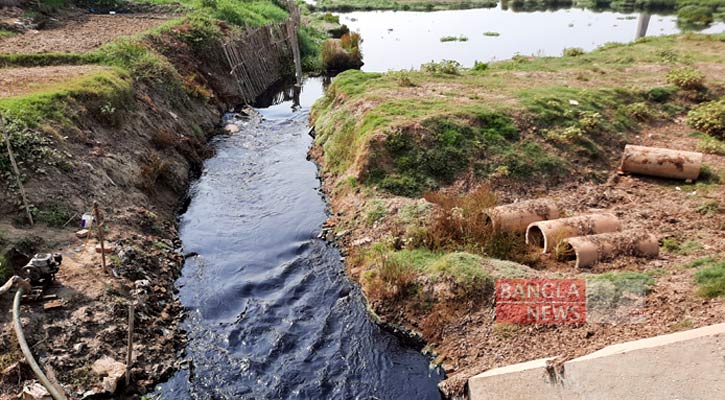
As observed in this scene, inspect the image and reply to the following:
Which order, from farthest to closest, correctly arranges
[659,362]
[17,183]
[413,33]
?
[413,33]
[17,183]
[659,362]

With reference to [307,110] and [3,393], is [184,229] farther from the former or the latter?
[307,110]

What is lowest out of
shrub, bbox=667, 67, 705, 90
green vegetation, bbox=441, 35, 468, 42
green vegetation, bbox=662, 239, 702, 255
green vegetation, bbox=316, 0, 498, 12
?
green vegetation, bbox=662, 239, 702, 255

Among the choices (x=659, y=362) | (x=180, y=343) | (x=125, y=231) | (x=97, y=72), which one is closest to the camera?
(x=659, y=362)

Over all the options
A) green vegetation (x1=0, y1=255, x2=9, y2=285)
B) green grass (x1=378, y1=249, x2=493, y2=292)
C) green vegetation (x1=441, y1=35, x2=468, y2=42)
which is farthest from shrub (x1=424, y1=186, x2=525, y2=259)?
green vegetation (x1=441, y1=35, x2=468, y2=42)

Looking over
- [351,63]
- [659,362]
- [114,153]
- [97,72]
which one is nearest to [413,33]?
[351,63]

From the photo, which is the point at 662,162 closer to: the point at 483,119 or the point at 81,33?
the point at 483,119

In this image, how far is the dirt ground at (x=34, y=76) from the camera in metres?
12.8

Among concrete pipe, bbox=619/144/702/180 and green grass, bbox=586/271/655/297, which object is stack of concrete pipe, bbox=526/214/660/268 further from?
concrete pipe, bbox=619/144/702/180

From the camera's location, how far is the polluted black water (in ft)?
25.7

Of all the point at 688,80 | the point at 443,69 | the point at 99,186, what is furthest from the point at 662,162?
the point at 99,186

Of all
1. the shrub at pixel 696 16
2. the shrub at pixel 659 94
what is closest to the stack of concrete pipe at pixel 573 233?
the shrub at pixel 659 94

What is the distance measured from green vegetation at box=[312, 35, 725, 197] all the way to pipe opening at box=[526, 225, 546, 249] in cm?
242

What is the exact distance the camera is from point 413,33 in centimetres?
4288

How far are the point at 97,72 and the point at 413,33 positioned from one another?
1274 inches
